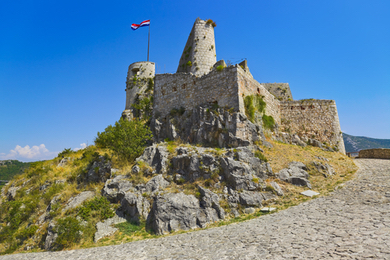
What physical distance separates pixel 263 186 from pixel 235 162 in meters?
2.35

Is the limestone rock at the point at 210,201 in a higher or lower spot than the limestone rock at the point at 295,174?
lower

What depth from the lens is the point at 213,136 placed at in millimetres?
19188

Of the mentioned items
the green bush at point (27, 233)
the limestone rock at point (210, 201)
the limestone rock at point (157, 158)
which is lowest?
the green bush at point (27, 233)

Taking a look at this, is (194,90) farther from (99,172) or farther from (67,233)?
(67,233)

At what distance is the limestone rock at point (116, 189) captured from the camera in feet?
47.5

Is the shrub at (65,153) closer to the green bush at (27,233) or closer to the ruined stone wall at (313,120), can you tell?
the green bush at (27,233)

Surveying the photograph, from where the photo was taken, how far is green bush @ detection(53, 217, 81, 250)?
11.6m

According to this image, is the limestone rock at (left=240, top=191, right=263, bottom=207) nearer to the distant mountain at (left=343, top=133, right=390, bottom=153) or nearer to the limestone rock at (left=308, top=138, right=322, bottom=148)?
the limestone rock at (left=308, top=138, right=322, bottom=148)

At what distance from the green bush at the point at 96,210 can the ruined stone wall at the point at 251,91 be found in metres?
13.2

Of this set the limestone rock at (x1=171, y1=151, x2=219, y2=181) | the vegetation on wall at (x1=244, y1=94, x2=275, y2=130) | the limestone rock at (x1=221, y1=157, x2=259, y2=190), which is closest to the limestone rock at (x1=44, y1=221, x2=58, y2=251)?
the limestone rock at (x1=171, y1=151, x2=219, y2=181)

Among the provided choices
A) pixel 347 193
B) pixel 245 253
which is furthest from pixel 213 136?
pixel 245 253

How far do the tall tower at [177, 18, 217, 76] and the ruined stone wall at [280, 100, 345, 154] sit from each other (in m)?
11.0

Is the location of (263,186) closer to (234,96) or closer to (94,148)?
(234,96)

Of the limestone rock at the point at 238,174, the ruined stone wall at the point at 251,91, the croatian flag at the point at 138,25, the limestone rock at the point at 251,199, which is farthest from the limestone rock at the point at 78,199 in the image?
the croatian flag at the point at 138,25
